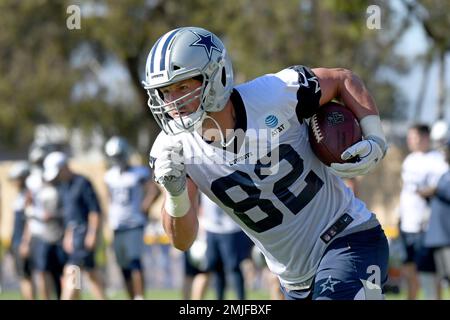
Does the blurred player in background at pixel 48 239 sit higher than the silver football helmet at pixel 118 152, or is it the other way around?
the silver football helmet at pixel 118 152

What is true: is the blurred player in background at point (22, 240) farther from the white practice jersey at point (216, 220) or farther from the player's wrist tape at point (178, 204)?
the player's wrist tape at point (178, 204)

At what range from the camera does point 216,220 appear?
10562 mm

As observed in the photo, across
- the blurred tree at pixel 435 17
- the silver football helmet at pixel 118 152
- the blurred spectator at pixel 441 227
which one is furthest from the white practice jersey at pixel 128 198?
the blurred tree at pixel 435 17

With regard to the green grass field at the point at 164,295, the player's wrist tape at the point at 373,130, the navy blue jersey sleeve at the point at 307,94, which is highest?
the navy blue jersey sleeve at the point at 307,94

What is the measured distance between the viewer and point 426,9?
14953 mm

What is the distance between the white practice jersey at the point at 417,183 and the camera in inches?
396

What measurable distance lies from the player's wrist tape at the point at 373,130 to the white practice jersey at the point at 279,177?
0.26 meters

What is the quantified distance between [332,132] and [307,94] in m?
0.22

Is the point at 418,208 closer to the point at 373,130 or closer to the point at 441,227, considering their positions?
the point at 441,227

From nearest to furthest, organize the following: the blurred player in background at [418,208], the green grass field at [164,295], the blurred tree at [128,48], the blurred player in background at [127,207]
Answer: the blurred player in background at [418,208] < the blurred player in background at [127,207] < the green grass field at [164,295] < the blurred tree at [128,48]

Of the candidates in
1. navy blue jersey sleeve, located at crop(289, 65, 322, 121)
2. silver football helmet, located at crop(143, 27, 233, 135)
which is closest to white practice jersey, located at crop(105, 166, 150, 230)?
navy blue jersey sleeve, located at crop(289, 65, 322, 121)

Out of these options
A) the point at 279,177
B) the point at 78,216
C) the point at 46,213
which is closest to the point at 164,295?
the point at 46,213

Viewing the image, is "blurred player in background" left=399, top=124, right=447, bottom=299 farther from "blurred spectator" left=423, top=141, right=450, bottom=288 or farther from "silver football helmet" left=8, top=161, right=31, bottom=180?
"silver football helmet" left=8, top=161, right=31, bottom=180

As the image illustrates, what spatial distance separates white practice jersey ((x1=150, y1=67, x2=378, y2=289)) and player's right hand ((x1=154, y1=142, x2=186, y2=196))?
0.38ft
